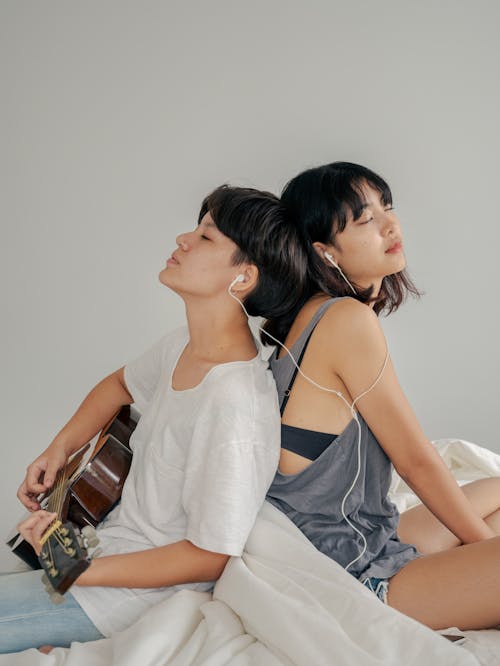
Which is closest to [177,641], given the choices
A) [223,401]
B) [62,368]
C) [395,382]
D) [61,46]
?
[223,401]

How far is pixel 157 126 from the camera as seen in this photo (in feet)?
10.9

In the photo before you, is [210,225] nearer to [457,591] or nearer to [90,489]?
[90,489]

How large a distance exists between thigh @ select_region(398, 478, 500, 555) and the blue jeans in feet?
2.49

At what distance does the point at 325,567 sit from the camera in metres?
1.49

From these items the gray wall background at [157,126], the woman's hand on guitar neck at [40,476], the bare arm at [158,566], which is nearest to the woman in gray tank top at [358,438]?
the bare arm at [158,566]

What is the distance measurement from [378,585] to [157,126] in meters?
2.30

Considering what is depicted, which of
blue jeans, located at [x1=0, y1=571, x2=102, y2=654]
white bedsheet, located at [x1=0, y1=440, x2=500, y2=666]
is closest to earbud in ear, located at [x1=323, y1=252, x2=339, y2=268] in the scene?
white bedsheet, located at [x1=0, y1=440, x2=500, y2=666]

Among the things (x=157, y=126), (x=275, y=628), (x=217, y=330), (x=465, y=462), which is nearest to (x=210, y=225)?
(x=217, y=330)

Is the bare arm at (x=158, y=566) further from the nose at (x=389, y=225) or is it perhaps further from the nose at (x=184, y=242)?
the nose at (x=389, y=225)

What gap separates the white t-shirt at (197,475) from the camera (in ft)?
4.96

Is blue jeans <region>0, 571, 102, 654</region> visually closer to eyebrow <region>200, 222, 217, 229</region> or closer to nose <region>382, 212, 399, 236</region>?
eyebrow <region>200, 222, 217, 229</region>

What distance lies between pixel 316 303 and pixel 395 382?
26 cm

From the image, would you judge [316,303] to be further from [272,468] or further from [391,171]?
[391,171]

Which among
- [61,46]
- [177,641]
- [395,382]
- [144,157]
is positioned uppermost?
[61,46]
